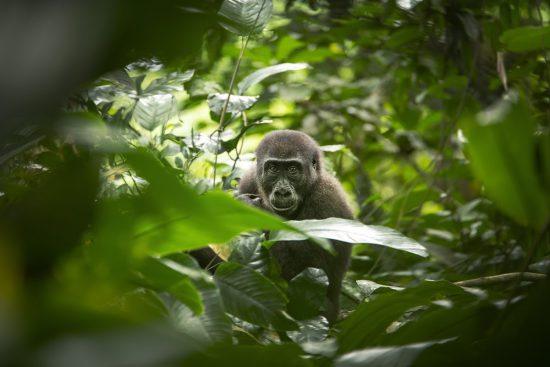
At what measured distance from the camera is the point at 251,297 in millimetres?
1858

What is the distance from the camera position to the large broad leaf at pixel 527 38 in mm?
3312

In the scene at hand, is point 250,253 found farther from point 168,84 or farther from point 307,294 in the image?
point 168,84

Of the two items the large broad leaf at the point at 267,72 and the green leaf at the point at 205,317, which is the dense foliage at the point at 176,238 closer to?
the green leaf at the point at 205,317

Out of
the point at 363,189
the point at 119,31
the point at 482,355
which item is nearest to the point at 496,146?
the point at 482,355

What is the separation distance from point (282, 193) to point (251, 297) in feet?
9.71

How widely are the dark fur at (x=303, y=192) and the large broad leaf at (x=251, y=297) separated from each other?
2627mm

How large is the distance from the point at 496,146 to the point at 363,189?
4915 mm

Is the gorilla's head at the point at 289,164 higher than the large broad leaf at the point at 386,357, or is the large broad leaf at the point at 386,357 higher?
the large broad leaf at the point at 386,357

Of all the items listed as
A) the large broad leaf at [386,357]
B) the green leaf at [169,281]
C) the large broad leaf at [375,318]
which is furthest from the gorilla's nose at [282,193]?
the large broad leaf at [386,357]

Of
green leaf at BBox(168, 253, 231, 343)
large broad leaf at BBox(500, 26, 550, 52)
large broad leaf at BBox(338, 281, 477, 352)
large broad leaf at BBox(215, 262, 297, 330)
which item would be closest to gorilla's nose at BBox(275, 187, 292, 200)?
large broad leaf at BBox(500, 26, 550, 52)

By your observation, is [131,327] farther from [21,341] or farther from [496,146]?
[496,146]

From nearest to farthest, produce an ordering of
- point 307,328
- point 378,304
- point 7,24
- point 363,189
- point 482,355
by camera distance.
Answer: point 7,24 → point 482,355 → point 378,304 → point 307,328 → point 363,189

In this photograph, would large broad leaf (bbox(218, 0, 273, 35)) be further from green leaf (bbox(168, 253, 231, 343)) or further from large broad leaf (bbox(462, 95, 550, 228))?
large broad leaf (bbox(462, 95, 550, 228))

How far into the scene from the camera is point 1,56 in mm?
530
